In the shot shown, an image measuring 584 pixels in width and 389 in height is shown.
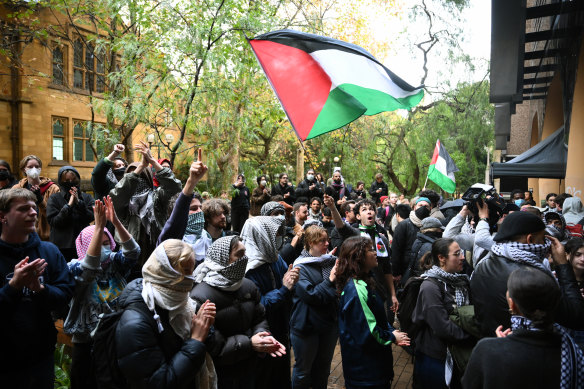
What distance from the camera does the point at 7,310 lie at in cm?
280

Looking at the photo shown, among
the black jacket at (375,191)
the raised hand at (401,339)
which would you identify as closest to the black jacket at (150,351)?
the raised hand at (401,339)

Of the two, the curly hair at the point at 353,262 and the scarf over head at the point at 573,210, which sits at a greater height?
the scarf over head at the point at 573,210

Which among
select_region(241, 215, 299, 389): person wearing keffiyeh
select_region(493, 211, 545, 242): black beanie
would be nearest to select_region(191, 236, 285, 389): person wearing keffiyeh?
select_region(241, 215, 299, 389): person wearing keffiyeh

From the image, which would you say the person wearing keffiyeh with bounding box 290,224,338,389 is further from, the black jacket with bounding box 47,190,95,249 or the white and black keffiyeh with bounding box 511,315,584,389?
the black jacket with bounding box 47,190,95,249

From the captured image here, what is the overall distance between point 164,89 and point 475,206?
6.60 m

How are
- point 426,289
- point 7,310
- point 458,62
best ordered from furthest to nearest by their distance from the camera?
point 458,62 < point 426,289 < point 7,310

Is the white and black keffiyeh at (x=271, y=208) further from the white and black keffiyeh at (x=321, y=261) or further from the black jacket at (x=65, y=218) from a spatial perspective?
the black jacket at (x=65, y=218)

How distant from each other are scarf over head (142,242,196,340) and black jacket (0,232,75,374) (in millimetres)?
886

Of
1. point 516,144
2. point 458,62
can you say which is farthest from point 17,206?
point 516,144

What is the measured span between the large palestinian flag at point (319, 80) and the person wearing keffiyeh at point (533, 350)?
3.22 metres

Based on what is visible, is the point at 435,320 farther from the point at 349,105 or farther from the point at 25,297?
the point at 25,297

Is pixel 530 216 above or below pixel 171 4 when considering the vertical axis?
below

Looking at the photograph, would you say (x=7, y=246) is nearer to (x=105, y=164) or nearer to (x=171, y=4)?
(x=105, y=164)

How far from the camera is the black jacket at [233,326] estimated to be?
118 inches
